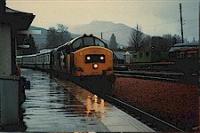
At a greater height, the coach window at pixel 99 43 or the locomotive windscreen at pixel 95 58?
the coach window at pixel 99 43

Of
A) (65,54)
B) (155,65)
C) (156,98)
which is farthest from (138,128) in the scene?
(155,65)

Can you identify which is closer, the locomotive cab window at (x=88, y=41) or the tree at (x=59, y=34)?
the tree at (x=59, y=34)

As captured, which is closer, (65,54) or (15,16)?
(15,16)

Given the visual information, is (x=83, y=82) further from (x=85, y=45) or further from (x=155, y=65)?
(x=155, y=65)

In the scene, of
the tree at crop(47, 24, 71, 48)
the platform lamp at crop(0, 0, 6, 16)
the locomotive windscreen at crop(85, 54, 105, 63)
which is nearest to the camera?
the platform lamp at crop(0, 0, 6, 16)

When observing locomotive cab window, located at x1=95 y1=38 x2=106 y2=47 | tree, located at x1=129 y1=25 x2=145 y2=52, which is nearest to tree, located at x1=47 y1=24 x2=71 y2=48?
locomotive cab window, located at x1=95 y1=38 x2=106 y2=47

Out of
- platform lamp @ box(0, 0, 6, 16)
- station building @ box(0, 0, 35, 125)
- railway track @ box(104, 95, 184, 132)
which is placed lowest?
railway track @ box(104, 95, 184, 132)

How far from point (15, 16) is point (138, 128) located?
494 centimetres

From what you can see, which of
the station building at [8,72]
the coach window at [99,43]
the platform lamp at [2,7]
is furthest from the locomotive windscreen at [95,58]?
the platform lamp at [2,7]

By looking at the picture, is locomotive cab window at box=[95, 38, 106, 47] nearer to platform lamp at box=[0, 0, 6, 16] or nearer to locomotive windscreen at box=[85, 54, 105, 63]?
locomotive windscreen at box=[85, 54, 105, 63]

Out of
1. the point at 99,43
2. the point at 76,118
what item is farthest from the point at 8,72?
the point at 99,43

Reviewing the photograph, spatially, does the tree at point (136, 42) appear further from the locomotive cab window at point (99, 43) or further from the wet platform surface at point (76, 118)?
the wet platform surface at point (76, 118)

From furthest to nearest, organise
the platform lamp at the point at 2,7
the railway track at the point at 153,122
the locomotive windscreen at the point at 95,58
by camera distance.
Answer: the locomotive windscreen at the point at 95,58 → the platform lamp at the point at 2,7 → the railway track at the point at 153,122

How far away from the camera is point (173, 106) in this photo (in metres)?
17.0
